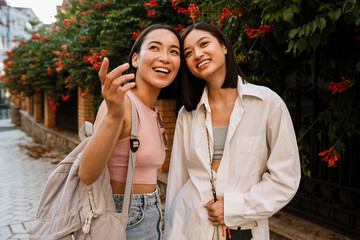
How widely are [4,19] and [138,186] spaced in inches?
1950

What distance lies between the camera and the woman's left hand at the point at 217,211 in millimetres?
1691

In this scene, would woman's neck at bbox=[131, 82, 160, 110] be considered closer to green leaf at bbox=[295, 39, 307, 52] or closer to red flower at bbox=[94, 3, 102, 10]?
green leaf at bbox=[295, 39, 307, 52]

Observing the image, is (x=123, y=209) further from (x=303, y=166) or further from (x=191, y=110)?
(x=303, y=166)

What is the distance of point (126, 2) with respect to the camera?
5453 millimetres

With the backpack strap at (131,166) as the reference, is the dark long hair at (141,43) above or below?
above

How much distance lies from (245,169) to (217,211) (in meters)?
0.28

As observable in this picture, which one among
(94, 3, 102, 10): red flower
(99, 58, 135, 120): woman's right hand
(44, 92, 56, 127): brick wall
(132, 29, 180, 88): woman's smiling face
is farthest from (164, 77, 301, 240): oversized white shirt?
(44, 92, 56, 127): brick wall

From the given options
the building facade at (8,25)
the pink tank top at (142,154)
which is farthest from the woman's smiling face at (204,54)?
the building facade at (8,25)

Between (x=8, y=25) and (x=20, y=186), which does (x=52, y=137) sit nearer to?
(x=20, y=186)

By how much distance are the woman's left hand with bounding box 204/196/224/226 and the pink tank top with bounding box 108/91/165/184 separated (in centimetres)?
36

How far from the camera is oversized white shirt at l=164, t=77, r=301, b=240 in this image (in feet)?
5.43

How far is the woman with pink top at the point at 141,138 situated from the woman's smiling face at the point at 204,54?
0.27 ft

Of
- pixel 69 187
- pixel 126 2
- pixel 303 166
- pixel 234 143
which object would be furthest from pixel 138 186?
pixel 126 2

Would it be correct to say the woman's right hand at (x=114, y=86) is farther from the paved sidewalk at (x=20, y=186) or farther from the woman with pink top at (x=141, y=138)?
the paved sidewalk at (x=20, y=186)
